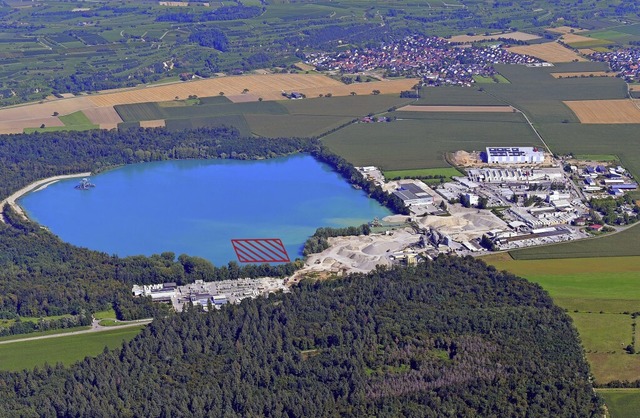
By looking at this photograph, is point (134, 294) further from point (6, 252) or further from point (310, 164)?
point (310, 164)

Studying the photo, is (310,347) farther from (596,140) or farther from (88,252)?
(596,140)

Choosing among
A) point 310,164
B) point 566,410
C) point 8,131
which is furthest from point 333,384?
point 8,131

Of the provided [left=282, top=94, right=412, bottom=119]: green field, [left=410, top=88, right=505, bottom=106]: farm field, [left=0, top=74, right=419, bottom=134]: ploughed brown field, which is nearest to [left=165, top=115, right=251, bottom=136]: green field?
[left=0, top=74, right=419, bottom=134]: ploughed brown field

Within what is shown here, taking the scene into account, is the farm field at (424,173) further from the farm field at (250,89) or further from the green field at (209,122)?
the farm field at (250,89)

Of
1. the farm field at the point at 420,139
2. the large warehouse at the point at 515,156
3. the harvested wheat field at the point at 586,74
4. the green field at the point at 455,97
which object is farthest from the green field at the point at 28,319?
the harvested wheat field at the point at 586,74

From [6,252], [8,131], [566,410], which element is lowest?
[566,410]

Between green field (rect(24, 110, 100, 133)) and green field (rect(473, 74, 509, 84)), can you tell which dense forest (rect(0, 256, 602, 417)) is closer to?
green field (rect(24, 110, 100, 133))
